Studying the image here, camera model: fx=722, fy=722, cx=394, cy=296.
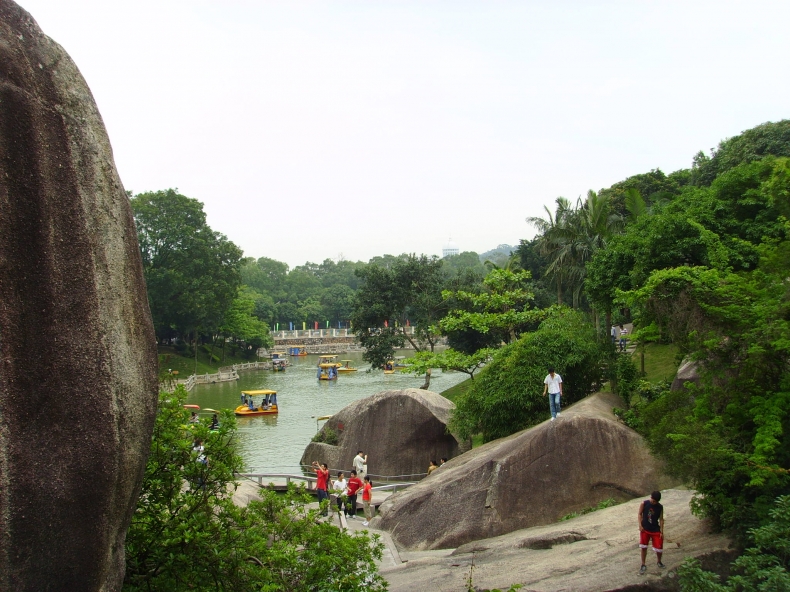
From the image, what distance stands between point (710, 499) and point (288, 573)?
17.9 ft

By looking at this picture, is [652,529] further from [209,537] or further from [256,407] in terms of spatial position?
[256,407]

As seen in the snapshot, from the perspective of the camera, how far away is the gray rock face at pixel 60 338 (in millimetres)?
4598

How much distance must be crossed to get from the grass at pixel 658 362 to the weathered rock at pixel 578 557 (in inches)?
370

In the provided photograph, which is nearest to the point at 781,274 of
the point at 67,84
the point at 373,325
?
the point at 67,84

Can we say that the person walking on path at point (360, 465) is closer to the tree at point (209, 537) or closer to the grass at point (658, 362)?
the grass at point (658, 362)

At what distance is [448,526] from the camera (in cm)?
1256

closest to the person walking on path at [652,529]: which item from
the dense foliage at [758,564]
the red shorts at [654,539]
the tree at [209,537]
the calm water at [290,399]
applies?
the red shorts at [654,539]

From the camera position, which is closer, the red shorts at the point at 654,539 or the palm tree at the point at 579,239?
the red shorts at the point at 654,539

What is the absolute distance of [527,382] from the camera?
16.9 meters

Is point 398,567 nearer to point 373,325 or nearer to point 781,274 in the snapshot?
point 781,274

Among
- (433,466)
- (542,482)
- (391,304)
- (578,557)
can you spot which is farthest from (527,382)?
(391,304)

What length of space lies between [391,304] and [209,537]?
100 ft

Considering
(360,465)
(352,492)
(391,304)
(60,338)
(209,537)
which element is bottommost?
(352,492)

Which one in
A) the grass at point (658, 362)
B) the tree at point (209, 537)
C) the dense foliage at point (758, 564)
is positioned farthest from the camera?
the grass at point (658, 362)
